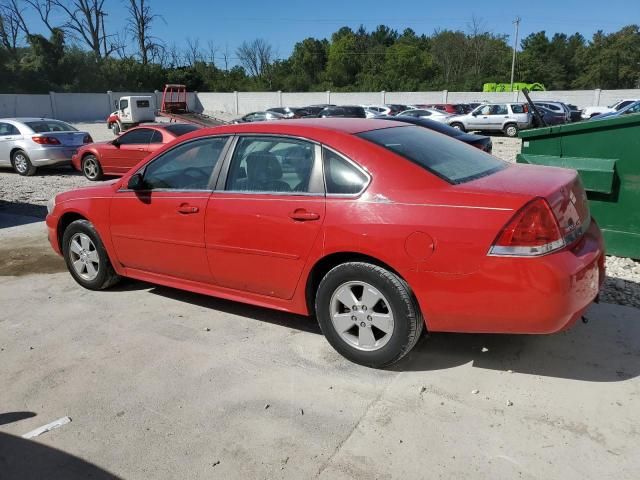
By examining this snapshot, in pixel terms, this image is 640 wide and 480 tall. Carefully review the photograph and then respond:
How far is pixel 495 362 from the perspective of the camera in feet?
11.6

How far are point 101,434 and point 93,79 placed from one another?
6153 centimetres

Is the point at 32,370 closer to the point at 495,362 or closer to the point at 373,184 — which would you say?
the point at 373,184

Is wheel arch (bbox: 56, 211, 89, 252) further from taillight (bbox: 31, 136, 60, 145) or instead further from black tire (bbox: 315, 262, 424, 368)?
taillight (bbox: 31, 136, 60, 145)

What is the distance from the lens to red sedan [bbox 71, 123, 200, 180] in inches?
452

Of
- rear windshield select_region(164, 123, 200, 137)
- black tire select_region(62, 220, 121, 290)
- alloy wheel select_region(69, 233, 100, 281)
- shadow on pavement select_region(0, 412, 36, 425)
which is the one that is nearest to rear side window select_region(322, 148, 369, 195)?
shadow on pavement select_region(0, 412, 36, 425)

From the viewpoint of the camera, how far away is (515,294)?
289 cm

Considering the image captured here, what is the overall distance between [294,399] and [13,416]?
1611 millimetres

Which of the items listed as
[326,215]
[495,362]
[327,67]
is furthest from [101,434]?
[327,67]

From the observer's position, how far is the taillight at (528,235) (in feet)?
9.41

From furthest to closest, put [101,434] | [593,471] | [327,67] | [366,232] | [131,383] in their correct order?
[327,67]
[131,383]
[366,232]
[101,434]
[593,471]

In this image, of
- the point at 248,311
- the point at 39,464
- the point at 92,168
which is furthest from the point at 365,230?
the point at 92,168

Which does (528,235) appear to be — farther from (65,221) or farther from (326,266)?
(65,221)

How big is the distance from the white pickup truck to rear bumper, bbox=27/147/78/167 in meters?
18.2

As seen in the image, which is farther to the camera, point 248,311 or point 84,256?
point 84,256
